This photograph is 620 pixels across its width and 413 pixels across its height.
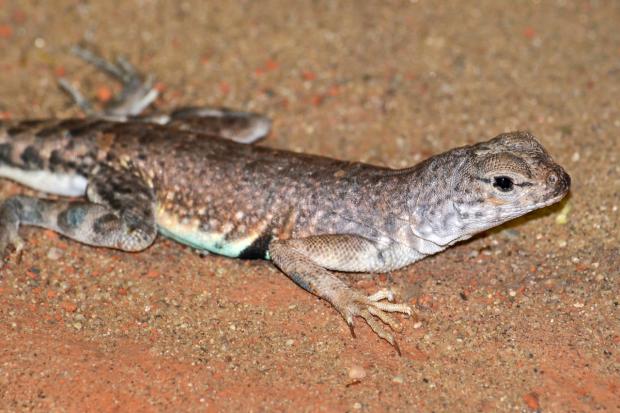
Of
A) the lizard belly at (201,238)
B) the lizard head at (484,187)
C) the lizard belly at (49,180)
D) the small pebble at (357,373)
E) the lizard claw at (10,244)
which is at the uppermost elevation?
the lizard head at (484,187)

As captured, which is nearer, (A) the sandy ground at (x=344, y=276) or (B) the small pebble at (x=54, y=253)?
(A) the sandy ground at (x=344, y=276)

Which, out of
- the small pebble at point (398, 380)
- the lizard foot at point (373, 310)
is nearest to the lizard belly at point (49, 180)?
the lizard foot at point (373, 310)

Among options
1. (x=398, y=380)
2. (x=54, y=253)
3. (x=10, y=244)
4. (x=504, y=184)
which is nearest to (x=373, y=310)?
(x=398, y=380)

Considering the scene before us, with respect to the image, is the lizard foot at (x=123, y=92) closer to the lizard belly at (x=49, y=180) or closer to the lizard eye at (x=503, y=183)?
the lizard belly at (x=49, y=180)

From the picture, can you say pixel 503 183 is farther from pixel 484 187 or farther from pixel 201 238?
pixel 201 238

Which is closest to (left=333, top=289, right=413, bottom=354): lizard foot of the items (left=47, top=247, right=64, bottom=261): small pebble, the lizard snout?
the lizard snout

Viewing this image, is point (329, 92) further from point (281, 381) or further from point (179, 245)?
point (281, 381)

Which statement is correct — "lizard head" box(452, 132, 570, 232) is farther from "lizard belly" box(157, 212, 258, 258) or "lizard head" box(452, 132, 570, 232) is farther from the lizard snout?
"lizard belly" box(157, 212, 258, 258)
